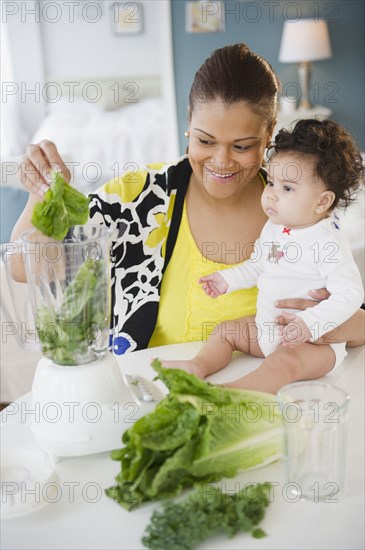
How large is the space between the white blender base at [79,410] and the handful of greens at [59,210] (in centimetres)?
22

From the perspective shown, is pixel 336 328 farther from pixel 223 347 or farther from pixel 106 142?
pixel 106 142

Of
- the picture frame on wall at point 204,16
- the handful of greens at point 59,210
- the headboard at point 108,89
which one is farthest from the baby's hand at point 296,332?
the headboard at point 108,89

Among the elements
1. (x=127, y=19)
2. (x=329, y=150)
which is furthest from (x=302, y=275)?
(x=127, y=19)

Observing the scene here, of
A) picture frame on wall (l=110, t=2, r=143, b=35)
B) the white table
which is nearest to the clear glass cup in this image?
the white table

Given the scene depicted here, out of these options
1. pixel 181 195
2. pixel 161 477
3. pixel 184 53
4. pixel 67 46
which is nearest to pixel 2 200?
pixel 181 195

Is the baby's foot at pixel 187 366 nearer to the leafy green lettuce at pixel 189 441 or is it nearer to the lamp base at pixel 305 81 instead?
the leafy green lettuce at pixel 189 441

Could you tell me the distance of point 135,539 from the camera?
3.17ft

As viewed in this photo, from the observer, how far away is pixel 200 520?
923 millimetres

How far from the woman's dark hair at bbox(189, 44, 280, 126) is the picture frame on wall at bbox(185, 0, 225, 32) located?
3719mm

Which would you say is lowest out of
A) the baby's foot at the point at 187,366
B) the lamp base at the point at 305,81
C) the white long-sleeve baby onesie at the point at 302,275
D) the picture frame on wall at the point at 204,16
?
the baby's foot at the point at 187,366

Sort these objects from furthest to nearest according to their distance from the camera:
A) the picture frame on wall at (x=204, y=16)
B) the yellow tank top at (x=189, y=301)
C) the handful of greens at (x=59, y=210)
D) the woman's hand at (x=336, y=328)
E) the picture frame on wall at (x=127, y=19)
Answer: the picture frame on wall at (x=127, y=19) < the picture frame on wall at (x=204, y=16) < the yellow tank top at (x=189, y=301) < the woman's hand at (x=336, y=328) < the handful of greens at (x=59, y=210)

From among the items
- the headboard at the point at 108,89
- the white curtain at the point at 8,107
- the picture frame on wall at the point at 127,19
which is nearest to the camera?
Answer: the white curtain at the point at 8,107

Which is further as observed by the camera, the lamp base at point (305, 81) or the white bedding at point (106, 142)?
the white bedding at point (106, 142)

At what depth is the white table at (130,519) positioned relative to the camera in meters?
0.96
